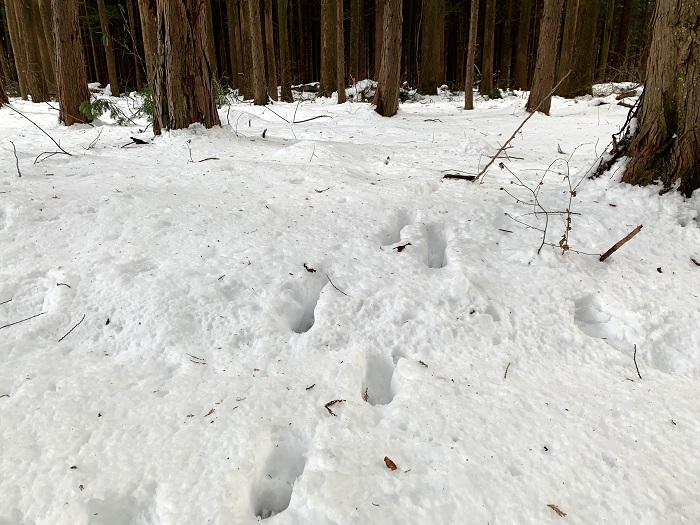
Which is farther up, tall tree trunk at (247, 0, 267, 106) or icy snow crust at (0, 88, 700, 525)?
tall tree trunk at (247, 0, 267, 106)

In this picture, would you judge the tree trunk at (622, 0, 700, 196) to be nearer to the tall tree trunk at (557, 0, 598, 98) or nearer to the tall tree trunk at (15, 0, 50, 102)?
the tall tree trunk at (557, 0, 598, 98)

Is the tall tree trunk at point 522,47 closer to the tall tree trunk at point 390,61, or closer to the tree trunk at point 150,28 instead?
the tall tree trunk at point 390,61

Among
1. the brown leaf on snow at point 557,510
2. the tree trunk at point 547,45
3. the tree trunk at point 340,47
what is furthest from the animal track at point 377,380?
the tree trunk at point 340,47

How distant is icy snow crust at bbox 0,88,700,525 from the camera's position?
1215mm

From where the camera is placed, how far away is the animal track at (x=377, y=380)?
1.60 meters

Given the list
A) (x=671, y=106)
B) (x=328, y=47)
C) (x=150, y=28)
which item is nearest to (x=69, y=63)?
(x=150, y=28)

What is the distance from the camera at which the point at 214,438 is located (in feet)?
4.43

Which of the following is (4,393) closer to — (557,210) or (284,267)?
(284,267)

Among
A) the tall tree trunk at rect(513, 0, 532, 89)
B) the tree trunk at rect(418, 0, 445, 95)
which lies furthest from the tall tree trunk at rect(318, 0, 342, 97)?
the tall tree trunk at rect(513, 0, 532, 89)

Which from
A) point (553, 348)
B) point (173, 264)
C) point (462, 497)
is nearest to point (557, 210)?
point (553, 348)

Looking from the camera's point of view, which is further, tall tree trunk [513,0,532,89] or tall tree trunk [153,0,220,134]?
tall tree trunk [513,0,532,89]

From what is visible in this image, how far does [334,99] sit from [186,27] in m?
7.14

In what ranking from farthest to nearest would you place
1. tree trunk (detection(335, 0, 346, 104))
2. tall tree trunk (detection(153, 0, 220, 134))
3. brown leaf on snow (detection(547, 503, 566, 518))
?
1. tree trunk (detection(335, 0, 346, 104))
2. tall tree trunk (detection(153, 0, 220, 134))
3. brown leaf on snow (detection(547, 503, 566, 518))

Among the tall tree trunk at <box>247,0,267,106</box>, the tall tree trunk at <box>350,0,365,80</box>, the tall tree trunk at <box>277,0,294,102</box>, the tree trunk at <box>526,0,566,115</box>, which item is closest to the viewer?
the tree trunk at <box>526,0,566,115</box>
